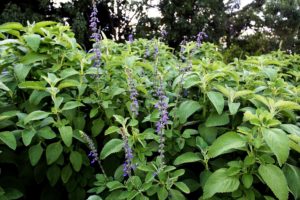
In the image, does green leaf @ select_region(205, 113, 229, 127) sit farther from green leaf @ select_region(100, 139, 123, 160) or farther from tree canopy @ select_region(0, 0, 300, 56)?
tree canopy @ select_region(0, 0, 300, 56)

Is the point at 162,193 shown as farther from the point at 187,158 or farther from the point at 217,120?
the point at 217,120

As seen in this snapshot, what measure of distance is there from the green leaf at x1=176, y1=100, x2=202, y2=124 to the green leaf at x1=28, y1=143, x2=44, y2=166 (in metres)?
0.60

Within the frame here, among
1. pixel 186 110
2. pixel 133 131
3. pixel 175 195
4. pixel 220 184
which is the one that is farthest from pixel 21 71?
pixel 220 184

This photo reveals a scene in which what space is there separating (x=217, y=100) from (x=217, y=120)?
0.08 m

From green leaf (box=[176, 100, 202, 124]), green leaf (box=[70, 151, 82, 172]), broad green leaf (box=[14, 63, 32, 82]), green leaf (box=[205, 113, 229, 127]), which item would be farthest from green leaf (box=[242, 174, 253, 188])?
broad green leaf (box=[14, 63, 32, 82])

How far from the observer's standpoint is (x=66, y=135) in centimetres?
147

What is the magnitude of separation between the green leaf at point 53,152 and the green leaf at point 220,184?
2.05ft

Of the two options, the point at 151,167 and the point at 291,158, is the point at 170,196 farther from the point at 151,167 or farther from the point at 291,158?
the point at 291,158

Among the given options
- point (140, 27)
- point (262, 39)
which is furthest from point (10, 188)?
point (262, 39)

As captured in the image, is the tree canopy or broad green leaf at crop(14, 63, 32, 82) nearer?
broad green leaf at crop(14, 63, 32, 82)

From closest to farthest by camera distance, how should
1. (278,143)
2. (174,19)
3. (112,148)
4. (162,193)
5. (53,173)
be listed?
1. (278,143)
2. (162,193)
3. (112,148)
4. (53,173)
5. (174,19)

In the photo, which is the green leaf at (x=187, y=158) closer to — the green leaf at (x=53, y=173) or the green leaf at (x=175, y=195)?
the green leaf at (x=175, y=195)

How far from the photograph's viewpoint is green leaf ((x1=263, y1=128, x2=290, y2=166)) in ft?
4.01

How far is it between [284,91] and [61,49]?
43.3 inches
